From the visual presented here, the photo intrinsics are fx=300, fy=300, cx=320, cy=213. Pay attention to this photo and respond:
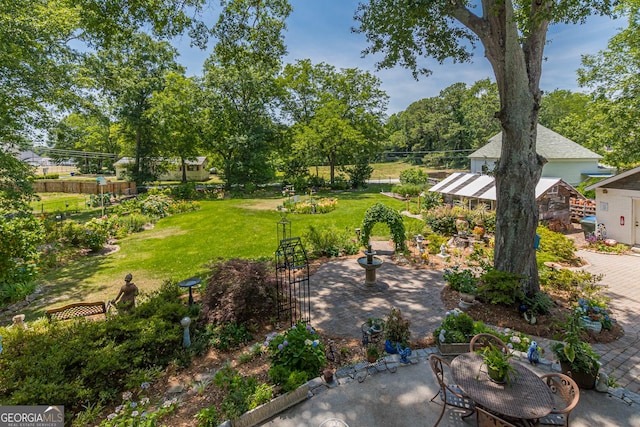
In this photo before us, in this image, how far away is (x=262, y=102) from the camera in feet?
102

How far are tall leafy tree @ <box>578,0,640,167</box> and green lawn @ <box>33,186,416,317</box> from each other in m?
12.2

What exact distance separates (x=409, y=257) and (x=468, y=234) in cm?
383

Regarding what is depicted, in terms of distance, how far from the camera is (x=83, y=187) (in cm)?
3073

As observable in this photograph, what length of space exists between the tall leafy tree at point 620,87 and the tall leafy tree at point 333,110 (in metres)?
17.6

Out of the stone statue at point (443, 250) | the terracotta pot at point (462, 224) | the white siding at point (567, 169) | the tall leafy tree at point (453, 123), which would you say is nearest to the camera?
the stone statue at point (443, 250)

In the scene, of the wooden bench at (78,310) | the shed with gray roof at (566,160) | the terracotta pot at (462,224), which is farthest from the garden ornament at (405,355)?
the shed with gray roof at (566,160)

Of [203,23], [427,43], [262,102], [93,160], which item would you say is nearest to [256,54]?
[203,23]

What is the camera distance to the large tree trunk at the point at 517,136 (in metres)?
6.84

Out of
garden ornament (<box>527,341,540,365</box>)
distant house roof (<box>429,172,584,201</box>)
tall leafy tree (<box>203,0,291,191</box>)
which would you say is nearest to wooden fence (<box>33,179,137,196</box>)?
tall leafy tree (<box>203,0,291,191</box>)

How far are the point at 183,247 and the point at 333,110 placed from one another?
22964 mm

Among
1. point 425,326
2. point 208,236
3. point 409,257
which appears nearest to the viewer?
point 425,326

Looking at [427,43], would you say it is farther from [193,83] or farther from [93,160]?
[93,160]

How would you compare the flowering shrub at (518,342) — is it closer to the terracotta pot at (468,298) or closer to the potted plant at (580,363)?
the potted plant at (580,363)

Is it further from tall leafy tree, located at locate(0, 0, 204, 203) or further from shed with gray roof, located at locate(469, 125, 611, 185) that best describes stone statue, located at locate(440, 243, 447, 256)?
shed with gray roof, located at locate(469, 125, 611, 185)
